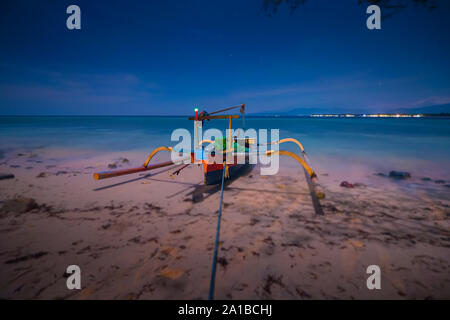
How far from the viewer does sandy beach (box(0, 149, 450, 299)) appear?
242 centimetres

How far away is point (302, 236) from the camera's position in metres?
3.46

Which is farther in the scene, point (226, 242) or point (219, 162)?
point (219, 162)

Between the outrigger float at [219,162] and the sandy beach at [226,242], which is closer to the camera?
the sandy beach at [226,242]

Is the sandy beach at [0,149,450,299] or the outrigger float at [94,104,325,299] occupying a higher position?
the outrigger float at [94,104,325,299]

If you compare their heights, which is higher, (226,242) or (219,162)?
(219,162)

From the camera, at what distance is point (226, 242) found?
10.9 feet

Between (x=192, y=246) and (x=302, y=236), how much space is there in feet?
7.14

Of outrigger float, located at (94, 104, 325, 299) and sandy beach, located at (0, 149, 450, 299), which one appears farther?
outrigger float, located at (94, 104, 325, 299)

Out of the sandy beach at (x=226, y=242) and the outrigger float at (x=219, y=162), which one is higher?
the outrigger float at (x=219, y=162)

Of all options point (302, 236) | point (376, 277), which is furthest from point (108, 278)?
point (376, 277)

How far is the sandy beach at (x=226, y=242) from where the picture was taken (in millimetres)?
2418

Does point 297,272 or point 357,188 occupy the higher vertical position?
point 357,188
